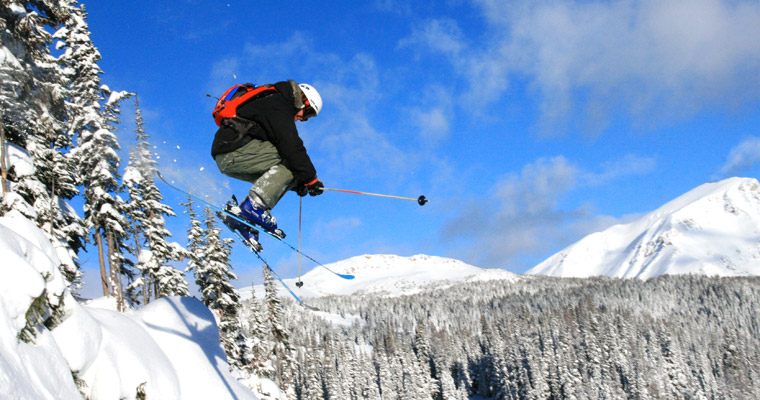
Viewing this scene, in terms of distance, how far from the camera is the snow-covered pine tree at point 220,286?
2623 centimetres

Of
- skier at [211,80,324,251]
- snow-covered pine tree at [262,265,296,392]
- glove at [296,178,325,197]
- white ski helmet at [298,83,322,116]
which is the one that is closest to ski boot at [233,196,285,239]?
skier at [211,80,324,251]

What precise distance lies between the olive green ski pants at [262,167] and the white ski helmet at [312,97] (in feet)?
2.98

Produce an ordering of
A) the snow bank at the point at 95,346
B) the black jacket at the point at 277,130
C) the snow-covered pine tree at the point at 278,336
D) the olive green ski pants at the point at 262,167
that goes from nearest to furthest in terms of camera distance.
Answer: the snow bank at the point at 95,346 < the black jacket at the point at 277,130 < the olive green ski pants at the point at 262,167 < the snow-covered pine tree at the point at 278,336

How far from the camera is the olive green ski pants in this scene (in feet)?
26.6

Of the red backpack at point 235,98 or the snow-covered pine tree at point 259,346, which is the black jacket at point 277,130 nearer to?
the red backpack at point 235,98

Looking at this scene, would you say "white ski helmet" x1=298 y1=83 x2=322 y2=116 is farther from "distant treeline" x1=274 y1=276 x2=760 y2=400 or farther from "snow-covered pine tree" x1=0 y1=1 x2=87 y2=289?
"distant treeline" x1=274 y1=276 x2=760 y2=400

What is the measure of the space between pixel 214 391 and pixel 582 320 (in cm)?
10045

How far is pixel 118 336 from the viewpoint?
8289mm

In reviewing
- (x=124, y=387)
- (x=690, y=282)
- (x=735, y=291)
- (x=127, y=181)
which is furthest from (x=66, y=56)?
(x=690, y=282)

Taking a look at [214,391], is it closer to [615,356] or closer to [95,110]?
[95,110]

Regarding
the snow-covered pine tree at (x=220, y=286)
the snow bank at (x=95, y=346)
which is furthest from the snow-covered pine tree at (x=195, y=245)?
the snow bank at (x=95, y=346)

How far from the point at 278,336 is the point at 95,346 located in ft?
85.5

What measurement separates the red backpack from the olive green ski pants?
1.84ft

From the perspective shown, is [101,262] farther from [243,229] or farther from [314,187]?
[314,187]
